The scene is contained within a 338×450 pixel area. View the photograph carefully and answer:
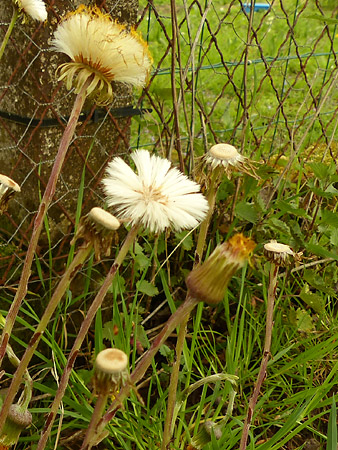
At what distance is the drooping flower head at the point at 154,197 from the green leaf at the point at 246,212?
1072 millimetres

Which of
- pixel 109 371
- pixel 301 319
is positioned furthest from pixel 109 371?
pixel 301 319

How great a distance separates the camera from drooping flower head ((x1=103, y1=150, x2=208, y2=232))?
0.76 m

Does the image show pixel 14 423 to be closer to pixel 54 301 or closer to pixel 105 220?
pixel 54 301

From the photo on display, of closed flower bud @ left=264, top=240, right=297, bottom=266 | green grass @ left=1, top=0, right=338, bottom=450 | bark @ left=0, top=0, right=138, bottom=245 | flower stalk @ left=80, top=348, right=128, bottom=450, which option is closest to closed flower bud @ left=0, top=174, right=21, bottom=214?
flower stalk @ left=80, top=348, right=128, bottom=450

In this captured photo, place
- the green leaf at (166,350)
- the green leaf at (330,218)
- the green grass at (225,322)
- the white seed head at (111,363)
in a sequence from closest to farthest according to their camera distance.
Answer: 1. the white seed head at (111,363)
2. the green grass at (225,322)
3. the green leaf at (166,350)
4. the green leaf at (330,218)

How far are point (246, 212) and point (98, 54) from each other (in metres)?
1.14

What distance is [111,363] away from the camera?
70cm

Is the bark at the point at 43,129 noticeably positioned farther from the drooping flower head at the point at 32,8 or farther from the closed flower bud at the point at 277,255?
the closed flower bud at the point at 277,255

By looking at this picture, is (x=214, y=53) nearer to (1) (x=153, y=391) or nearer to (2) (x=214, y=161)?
(1) (x=153, y=391)

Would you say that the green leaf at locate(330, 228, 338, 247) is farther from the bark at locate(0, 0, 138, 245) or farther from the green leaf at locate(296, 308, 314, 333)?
the bark at locate(0, 0, 138, 245)

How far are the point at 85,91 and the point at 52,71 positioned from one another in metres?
0.88

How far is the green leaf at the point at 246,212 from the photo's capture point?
6.25ft

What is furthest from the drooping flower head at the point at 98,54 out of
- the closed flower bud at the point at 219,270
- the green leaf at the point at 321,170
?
the green leaf at the point at 321,170

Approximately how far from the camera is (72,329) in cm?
191
